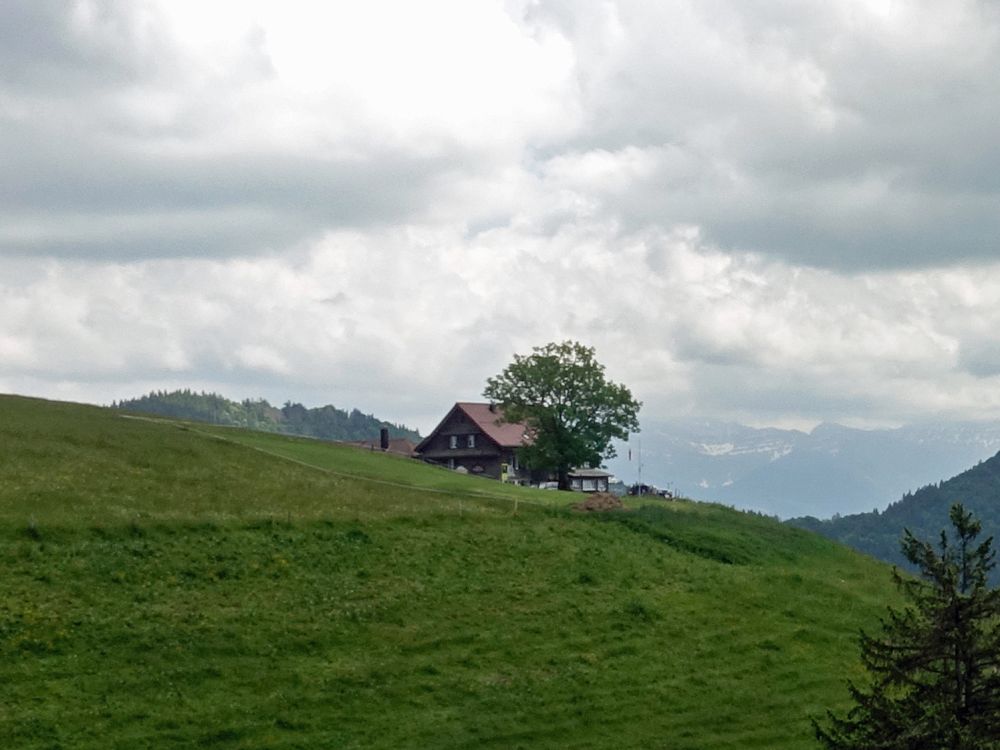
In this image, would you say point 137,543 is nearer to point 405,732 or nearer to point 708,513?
point 405,732

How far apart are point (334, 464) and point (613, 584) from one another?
105 feet

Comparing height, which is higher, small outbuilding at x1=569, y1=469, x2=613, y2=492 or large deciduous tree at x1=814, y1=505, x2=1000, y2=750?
small outbuilding at x1=569, y1=469, x2=613, y2=492

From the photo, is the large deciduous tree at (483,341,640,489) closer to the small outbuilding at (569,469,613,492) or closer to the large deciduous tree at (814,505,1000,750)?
the small outbuilding at (569,469,613,492)

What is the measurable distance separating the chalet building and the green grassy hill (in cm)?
6492

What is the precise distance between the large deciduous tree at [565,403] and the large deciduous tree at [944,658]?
81296 mm

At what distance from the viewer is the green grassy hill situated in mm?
40031

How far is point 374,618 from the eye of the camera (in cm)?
4831

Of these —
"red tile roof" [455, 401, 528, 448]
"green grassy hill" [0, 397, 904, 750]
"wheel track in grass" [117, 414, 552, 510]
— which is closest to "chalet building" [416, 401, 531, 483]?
"red tile roof" [455, 401, 528, 448]

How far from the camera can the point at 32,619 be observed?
136ft

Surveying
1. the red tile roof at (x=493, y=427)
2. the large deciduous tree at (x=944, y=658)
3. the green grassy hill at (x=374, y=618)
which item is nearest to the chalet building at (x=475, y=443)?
the red tile roof at (x=493, y=427)

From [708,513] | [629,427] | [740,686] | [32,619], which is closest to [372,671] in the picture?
[32,619]

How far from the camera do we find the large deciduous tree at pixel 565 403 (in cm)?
10969

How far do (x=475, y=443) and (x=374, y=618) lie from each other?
91.5 meters

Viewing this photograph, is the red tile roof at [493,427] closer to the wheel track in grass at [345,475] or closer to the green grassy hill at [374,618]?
the wheel track in grass at [345,475]
